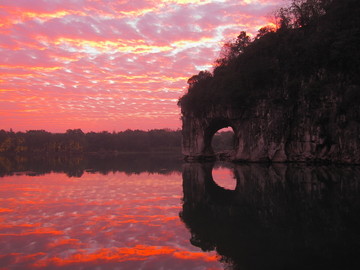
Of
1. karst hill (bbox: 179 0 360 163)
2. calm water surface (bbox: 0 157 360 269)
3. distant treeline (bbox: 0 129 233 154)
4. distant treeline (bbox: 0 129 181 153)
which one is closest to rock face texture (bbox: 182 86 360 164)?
karst hill (bbox: 179 0 360 163)

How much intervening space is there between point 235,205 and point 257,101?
28.3m

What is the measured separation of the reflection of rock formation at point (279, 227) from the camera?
17.4ft

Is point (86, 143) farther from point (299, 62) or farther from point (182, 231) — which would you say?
point (182, 231)

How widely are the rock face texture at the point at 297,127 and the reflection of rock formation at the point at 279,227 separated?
18086 millimetres

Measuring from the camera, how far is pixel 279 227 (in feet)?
24.1

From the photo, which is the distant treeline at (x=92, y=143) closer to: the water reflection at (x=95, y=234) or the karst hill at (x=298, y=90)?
the karst hill at (x=298, y=90)

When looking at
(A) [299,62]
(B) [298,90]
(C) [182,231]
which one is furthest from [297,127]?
(C) [182,231]

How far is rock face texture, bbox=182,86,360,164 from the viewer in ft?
93.0

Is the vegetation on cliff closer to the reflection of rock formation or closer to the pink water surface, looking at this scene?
the reflection of rock formation

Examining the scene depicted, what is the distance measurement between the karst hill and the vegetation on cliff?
71 mm

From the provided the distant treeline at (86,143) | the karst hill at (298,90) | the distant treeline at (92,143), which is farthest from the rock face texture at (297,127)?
the distant treeline at (86,143)

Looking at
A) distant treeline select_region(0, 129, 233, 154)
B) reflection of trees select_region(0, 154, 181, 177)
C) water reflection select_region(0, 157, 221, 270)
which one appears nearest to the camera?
water reflection select_region(0, 157, 221, 270)

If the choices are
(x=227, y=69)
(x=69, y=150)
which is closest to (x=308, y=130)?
(x=227, y=69)

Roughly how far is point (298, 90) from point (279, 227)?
2919 cm
